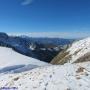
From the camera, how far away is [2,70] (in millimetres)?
21234

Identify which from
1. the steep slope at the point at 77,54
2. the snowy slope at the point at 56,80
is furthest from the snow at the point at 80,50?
the snowy slope at the point at 56,80

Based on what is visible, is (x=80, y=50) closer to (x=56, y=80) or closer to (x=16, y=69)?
(x=16, y=69)

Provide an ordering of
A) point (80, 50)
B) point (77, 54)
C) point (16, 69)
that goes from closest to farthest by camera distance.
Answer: point (16, 69)
point (77, 54)
point (80, 50)

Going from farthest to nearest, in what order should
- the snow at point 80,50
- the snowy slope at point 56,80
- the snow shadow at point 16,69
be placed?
the snow at point 80,50 → the snow shadow at point 16,69 → the snowy slope at point 56,80

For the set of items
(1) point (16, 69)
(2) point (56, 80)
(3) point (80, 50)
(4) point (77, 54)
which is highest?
(2) point (56, 80)

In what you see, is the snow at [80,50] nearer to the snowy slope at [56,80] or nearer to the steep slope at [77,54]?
the steep slope at [77,54]

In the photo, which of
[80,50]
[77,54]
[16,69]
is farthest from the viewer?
[80,50]

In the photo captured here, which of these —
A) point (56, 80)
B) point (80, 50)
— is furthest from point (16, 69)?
point (80, 50)

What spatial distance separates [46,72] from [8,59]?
1058 centimetres

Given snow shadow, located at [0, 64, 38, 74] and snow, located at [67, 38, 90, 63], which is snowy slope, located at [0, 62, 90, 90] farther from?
snow, located at [67, 38, 90, 63]

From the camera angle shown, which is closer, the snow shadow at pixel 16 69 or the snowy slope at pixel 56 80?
the snowy slope at pixel 56 80

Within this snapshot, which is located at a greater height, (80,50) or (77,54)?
(80,50)

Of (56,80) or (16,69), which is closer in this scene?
(56,80)

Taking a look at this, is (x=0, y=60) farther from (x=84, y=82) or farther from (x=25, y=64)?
(x=84, y=82)
